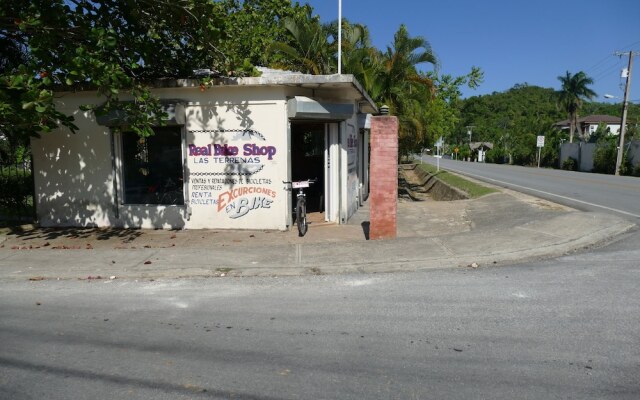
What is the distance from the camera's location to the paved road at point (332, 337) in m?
3.68

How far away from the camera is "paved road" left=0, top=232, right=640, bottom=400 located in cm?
368

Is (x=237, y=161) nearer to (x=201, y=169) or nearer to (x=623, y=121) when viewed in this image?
(x=201, y=169)

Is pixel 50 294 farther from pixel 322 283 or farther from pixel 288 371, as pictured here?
pixel 288 371

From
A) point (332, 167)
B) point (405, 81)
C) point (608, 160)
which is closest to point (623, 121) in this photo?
point (608, 160)

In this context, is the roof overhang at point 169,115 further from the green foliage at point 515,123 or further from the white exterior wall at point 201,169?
the green foliage at point 515,123

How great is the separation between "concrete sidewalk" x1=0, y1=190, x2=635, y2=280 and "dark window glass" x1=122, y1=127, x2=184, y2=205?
0.81 m

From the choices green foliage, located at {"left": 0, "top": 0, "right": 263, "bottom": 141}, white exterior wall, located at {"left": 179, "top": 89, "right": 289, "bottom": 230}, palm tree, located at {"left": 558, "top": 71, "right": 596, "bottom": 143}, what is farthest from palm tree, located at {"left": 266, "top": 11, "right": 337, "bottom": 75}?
palm tree, located at {"left": 558, "top": 71, "right": 596, "bottom": 143}

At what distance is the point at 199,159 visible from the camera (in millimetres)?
10320

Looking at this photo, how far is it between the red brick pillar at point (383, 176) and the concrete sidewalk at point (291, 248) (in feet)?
1.29

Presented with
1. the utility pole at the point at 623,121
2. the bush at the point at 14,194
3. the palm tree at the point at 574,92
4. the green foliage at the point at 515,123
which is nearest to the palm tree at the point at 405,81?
the bush at the point at 14,194

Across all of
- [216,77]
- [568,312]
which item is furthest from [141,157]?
[568,312]

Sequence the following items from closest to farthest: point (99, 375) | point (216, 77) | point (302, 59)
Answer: point (99, 375) → point (216, 77) → point (302, 59)

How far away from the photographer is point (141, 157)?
35.2 feet

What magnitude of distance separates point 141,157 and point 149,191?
2.44ft
